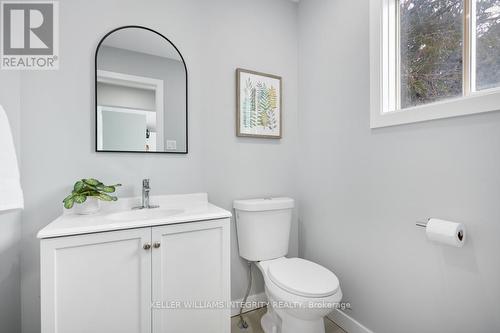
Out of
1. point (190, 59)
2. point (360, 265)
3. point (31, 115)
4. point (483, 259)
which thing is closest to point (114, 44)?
point (190, 59)

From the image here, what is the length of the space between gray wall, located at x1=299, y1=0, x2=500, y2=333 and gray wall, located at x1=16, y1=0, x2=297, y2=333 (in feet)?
0.81

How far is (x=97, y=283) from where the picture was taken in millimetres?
1048

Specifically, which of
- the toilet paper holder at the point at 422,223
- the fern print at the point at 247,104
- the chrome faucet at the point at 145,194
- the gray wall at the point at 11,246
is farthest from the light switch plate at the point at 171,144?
the toilet paper holder at the point at 422,223

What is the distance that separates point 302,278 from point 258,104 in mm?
1230

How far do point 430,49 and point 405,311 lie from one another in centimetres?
140

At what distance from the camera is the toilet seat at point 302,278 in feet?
4.05

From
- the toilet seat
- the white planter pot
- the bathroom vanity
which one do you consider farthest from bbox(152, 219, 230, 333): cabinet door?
the white planter pot

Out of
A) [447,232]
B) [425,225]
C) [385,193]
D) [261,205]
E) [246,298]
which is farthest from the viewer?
Result: [246,298]

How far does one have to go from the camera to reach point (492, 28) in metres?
1.06

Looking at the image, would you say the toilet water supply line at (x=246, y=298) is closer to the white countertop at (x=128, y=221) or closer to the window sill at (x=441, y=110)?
the white countertop at (x=128, y=221)

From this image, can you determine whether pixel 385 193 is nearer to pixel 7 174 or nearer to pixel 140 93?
pixel 140 93

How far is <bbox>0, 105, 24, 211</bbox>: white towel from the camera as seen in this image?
82cm

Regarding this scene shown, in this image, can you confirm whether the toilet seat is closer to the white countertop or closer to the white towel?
the white countertop

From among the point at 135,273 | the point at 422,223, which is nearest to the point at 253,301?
the point at 135,273
